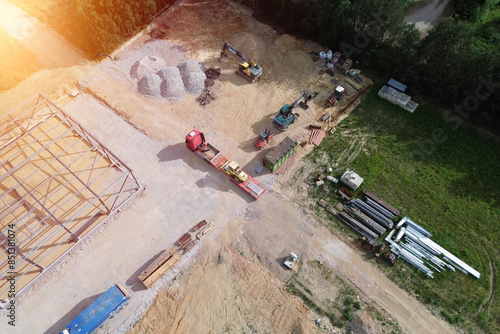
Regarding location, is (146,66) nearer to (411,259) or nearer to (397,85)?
(397,85)

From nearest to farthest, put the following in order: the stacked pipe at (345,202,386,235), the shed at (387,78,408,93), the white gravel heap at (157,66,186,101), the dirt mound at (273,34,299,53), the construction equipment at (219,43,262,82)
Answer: the stacked pipe at (345,202,386,235) < the shed at (387,78,408,93) < the white gravel heap at (157,66,186,101) < the construction equipment at (219,43,262,82) < the dirt mound at (273,34,299,53)

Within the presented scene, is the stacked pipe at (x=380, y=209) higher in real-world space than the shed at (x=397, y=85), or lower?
lower

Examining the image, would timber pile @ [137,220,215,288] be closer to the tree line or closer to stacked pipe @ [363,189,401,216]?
stacked pipe @ [363,189,401,216]

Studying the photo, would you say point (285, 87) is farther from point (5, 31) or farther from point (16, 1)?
point (16, 1)

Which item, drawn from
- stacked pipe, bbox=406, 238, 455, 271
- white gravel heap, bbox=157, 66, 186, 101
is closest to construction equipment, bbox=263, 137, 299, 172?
stacked pipe, bbox=406, 238, 455, 271

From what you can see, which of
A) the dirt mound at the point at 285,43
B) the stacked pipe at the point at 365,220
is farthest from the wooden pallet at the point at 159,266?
the dirt mound at the point at 285,43

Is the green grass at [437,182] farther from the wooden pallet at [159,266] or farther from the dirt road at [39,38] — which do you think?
the dirt road at [39,38]
